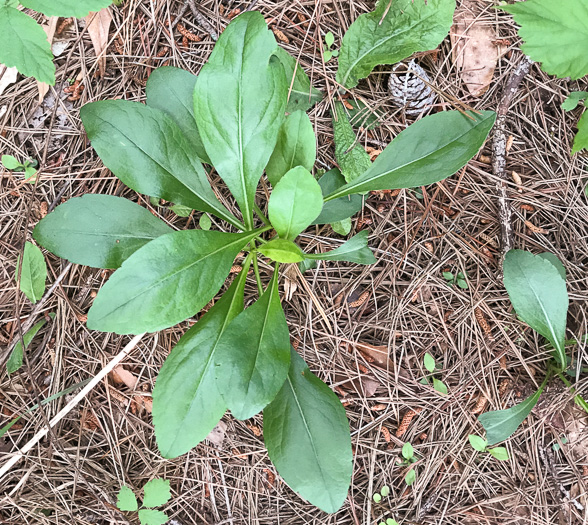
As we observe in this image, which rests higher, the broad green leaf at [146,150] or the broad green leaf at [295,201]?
the broad green leaf at [146,150]

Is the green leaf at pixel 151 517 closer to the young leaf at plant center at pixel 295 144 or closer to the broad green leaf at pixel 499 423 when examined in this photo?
the broad green leaf at pixel 499 423

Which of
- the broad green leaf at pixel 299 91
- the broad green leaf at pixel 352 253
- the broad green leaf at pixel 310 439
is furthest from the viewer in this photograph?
the broad green leaf at pixel 299 91

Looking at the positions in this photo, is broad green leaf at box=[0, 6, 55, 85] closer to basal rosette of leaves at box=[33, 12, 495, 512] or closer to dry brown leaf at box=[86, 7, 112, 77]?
basal rosette of leaves at box=[33, 12, 495, 512]

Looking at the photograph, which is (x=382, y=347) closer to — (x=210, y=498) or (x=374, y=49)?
(x=210, y=498)

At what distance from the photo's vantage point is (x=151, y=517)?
65.4 inches

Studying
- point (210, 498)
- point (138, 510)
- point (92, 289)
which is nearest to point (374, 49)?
point (92, 289)

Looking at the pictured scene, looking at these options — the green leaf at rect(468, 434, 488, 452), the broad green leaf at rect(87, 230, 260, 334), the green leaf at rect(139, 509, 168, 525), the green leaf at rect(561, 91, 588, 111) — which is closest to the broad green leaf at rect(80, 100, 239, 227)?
the broad green leaf at rect(87, 230, 260, 334)

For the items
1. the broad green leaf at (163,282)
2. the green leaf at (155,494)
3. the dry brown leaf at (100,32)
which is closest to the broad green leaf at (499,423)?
the broad green leaf at (163,282)

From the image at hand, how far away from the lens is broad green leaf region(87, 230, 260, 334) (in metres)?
1.17

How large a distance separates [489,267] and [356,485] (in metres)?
0.99

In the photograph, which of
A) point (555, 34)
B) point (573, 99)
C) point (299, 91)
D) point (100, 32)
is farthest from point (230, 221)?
point (573, 99)

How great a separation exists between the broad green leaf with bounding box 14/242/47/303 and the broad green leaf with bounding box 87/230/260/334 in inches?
26.0

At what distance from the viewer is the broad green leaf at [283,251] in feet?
4.22

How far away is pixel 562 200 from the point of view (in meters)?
1.71
